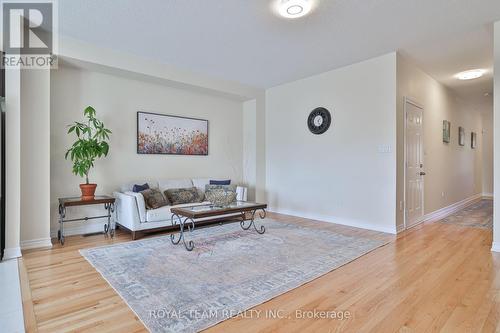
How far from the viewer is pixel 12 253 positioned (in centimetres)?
298

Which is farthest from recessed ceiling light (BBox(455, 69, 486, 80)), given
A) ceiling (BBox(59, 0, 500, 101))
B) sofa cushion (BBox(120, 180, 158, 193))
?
Answer: sofa cushion (BBox(120, 180, 158, 193))

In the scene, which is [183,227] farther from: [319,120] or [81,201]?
[319,120]

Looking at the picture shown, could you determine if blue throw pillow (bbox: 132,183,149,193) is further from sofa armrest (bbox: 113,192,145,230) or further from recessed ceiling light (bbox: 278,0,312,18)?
recessed ceiling light (bbox: 278,0,312,18)

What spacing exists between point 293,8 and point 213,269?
274 centimetres

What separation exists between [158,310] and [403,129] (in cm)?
410

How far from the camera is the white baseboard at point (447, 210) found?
500cm

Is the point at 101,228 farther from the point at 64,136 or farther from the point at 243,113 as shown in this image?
the point at 243,113

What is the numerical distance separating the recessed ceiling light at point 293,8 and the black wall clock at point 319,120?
2200 mm

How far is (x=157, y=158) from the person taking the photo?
16.0ft

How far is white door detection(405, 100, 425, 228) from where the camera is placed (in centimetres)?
439

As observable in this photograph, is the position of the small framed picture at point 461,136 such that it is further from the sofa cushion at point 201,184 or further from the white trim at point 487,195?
the sofa cushion at point 201,184

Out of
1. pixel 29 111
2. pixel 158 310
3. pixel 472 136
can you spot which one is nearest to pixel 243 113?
pixel 29 111

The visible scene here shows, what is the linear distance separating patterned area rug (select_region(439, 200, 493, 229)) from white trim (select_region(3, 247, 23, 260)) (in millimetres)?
6191

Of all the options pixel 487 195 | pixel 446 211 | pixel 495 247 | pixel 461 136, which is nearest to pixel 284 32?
pixel 495 247
